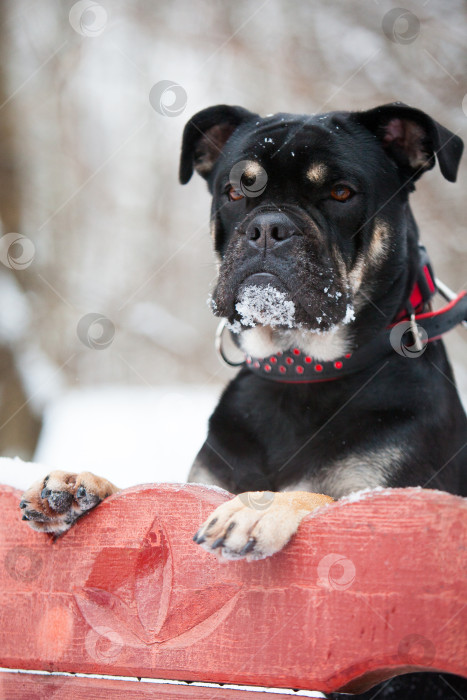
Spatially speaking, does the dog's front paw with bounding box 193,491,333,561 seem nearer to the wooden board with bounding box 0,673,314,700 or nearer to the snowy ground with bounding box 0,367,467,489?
the wooden board with bounding box 0,673,314,700

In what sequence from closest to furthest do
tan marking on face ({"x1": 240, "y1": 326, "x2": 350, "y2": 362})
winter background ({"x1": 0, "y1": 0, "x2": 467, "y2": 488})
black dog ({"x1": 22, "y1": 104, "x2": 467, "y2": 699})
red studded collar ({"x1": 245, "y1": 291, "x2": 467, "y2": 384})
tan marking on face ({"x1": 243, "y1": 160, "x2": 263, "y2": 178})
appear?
1. black dog ({"x1": 22, "y1": 104, "x2": 467, "y2": 699})
2. red studded collar ({"x1": 245, "y1": 291, "x2": 467, "y2": 384})
3. tan marking on face ({"x1": 240, "y1": 326, "x2": 350, "y2": 362})
4. tan marking on face ({"x1": 243, "y1": 160, "x2": 263, "y2": 178})
5. winter background ({"x1": 0, "y1": 0, "x2": 467, "y2": 488})

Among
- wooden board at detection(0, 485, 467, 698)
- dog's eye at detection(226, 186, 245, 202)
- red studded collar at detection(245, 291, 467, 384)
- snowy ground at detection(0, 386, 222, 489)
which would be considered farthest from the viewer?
snowy ground at detection(0, 386, 222, 489)

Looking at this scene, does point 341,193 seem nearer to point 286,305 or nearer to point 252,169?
point 252,169

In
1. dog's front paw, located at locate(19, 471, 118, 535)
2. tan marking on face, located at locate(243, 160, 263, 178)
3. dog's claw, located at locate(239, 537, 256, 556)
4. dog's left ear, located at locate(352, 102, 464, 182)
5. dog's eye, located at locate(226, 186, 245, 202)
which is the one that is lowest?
dog's front paw, located at locate(19, 471, 118, 535)

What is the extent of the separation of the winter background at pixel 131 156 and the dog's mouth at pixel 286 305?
115 inches

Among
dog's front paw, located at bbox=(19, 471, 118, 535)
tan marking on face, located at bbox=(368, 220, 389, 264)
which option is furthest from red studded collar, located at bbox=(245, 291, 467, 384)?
dog's front paw, located at bbox=(19, 471, 118, 535)

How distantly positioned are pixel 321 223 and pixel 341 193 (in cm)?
17

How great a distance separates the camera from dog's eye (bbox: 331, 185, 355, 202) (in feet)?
8.27

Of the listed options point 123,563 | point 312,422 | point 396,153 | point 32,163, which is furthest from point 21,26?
point 123,563

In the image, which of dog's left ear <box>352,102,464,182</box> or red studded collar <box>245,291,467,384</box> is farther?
dog's left ear <box>352,102,464,182</box>

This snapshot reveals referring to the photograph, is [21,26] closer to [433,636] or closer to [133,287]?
[133,287]

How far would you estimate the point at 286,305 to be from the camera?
228 centimetres

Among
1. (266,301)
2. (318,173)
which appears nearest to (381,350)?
(266,301)

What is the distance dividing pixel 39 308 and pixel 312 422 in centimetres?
433
